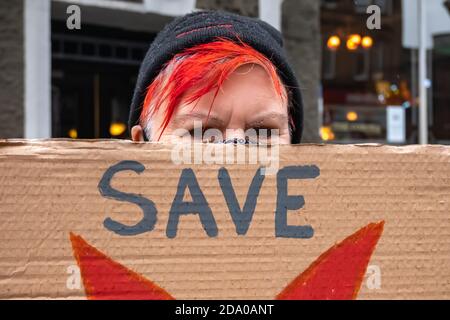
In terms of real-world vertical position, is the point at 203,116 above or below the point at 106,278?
above

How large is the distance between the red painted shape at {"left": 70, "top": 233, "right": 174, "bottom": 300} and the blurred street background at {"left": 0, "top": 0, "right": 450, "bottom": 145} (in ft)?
10.3

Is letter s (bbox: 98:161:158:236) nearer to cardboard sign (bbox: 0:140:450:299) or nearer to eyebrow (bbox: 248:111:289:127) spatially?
cardboard sign (bbox: 0:140:450:299)

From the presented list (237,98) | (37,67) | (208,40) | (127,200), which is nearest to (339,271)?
(127,200)

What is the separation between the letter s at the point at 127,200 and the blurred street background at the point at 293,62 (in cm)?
313

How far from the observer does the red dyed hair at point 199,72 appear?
3.46 ft

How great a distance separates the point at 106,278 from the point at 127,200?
0.36ft

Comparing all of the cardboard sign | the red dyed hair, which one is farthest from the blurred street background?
the cardboard sign

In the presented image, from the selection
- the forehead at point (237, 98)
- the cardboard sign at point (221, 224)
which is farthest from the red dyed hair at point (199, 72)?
the cardboard sign at point (221, 224)

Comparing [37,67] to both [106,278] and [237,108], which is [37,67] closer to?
[237,108]

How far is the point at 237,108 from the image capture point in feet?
3.49

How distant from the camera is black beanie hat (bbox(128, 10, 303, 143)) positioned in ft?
3.90

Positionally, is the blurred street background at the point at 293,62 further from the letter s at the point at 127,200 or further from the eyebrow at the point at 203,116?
the letter s at the point at 127,200

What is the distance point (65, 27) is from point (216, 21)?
10.5ft
